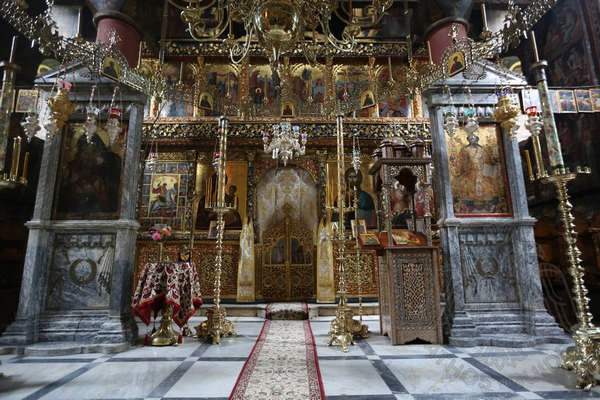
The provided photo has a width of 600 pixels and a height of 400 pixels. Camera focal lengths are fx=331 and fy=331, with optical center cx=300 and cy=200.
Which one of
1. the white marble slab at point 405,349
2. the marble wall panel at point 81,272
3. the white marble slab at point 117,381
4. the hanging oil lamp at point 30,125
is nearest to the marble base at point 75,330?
the marble wall panel at point 81,272

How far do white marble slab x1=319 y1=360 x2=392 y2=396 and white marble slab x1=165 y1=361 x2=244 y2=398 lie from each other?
737 mm

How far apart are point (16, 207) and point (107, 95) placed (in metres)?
5.61

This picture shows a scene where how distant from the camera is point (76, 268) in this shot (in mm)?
4066

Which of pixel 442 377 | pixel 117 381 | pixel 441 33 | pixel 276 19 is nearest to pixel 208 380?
pixel 117 381

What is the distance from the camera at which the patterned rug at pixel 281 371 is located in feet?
7.46

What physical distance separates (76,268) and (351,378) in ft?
11.5

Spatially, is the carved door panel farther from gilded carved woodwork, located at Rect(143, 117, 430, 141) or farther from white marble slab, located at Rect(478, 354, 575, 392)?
white marble slab, located at Rect(478, 354, 575, 392)

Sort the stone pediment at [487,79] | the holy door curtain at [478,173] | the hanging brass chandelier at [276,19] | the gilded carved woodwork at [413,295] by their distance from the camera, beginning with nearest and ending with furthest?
the hanging brass chandelier at [276,19], the gilded carved woodwork at [413,295], the holy door curtain at [478,173], the stone pediment at [487,79]

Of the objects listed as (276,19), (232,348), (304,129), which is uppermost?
(304,129)

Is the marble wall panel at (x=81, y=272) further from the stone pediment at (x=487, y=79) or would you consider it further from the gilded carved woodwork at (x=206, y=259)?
the stone pediment at (x=487, y=79)

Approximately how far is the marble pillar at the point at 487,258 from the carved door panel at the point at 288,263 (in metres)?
4.72

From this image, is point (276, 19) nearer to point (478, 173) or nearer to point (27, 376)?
point (478, 173)

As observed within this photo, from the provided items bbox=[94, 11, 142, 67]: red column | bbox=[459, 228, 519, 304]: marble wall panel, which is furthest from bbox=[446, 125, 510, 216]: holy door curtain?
bbox=[94, 11, 142, 67]: red column

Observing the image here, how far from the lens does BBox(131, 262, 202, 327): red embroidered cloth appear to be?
398 centimetres
